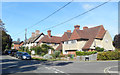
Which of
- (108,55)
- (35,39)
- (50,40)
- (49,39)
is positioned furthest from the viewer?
(35,39)

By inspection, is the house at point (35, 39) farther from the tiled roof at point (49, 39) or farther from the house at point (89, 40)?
the house at point (89, 40)

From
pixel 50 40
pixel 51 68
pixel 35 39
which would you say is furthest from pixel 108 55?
pixel 35 39

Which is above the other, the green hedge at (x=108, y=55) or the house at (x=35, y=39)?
the house at (x=35, y=39)

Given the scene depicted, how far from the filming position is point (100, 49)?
36250 mm

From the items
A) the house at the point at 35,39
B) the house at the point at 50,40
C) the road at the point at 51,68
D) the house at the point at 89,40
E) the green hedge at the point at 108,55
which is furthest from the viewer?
the house at the point at 35,39

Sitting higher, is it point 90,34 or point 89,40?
point 90,34

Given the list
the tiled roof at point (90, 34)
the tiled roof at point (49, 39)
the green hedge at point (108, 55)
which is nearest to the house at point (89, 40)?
the tiled roof at point (90, 34)

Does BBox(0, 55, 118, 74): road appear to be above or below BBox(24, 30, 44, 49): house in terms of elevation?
below

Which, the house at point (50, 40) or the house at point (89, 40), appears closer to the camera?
the house at point (89, 40)

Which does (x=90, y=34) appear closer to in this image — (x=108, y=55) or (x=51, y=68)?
(x=108, y=55)

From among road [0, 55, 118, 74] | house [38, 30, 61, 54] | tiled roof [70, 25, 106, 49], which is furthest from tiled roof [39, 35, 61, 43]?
road [0, 55, 118, 74]

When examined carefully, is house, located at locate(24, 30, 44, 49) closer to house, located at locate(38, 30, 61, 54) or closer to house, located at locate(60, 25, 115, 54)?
house, located at locate(38, 30, 61, 54)

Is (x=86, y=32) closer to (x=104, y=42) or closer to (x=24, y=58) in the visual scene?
(x=104, y=42)

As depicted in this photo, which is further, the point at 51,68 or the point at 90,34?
the point at 90,34
